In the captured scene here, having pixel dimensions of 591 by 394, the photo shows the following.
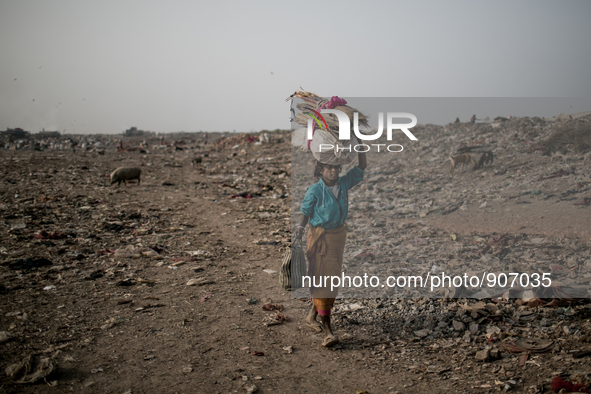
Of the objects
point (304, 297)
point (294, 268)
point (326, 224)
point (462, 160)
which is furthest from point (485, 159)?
point (294, 268)

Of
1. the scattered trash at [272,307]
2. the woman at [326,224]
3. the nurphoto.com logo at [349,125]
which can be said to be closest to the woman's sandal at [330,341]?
the woman at [326,224]

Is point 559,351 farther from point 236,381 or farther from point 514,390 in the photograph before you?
point 236,381

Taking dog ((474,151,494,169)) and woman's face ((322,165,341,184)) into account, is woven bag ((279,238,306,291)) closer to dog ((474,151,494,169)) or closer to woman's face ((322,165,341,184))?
woman's face ((322,165,341,184))

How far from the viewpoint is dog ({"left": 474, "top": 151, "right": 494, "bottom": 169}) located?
22.2 feet

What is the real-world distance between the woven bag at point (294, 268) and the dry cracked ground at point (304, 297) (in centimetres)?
55

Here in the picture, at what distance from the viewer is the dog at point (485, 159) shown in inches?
266

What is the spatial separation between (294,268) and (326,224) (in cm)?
46

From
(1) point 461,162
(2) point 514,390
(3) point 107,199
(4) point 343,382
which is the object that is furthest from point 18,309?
(1) point 461,162

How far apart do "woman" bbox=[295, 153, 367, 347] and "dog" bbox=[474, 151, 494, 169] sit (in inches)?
186

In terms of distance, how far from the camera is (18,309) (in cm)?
336

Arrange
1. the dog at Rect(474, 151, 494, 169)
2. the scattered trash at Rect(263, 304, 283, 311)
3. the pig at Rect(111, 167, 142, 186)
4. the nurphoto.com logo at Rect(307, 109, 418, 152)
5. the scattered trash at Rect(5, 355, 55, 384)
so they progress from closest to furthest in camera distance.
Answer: the scattered trash at Rect(5, 355, 55, 384) < the nurphoto.com logo at Rect(307, 109, 418, 152) < the scattered trash at Rect(263, 304, 283, 311) < the dog at Rect(474, 151, 494, 169) < the pig at Rect(111, 167, 142, 186)

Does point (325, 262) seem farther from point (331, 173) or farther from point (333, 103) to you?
point (333, 103)

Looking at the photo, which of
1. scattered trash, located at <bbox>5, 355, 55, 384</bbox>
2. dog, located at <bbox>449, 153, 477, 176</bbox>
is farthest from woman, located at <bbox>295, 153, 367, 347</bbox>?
dog, located at <bbox>449, 153, 477, 176</bbox>

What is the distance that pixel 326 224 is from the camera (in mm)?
2943
